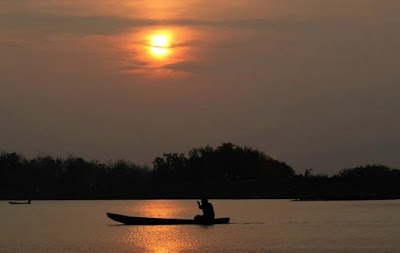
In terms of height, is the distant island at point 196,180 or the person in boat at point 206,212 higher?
the distant island at point 196,180

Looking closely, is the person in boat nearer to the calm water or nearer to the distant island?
the calm water

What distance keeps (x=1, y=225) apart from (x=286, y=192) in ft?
289

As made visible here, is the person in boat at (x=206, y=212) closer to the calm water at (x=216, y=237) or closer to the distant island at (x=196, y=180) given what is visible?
the calm water at (x=216, y=237)

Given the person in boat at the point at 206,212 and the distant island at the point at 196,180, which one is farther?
the distant island at the point at 196,180

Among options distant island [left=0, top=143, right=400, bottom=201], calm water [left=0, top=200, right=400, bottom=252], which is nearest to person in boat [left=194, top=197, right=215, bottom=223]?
calm water [left=0, top=200, right=400, bottom=252]

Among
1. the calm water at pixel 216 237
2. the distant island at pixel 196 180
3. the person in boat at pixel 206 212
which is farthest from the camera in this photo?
the distant island at pixel 196 180

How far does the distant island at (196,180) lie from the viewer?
149250mm

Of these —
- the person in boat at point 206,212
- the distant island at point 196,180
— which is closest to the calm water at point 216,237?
the person in boat at point 206,212

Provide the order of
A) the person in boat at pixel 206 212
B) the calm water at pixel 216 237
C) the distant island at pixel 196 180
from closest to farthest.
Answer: the calm water at pixel 216 237 < the person in boat at pixel 206 212 < the distant island at pixel 196 180

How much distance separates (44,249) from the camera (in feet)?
158

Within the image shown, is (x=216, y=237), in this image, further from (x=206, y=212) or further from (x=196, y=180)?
(x=196, y=180)

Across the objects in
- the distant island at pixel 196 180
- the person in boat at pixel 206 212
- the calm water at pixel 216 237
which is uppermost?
the distant island at pixel 196 180

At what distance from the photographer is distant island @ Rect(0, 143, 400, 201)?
490ft

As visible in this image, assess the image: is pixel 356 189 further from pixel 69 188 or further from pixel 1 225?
pixel 1 225
